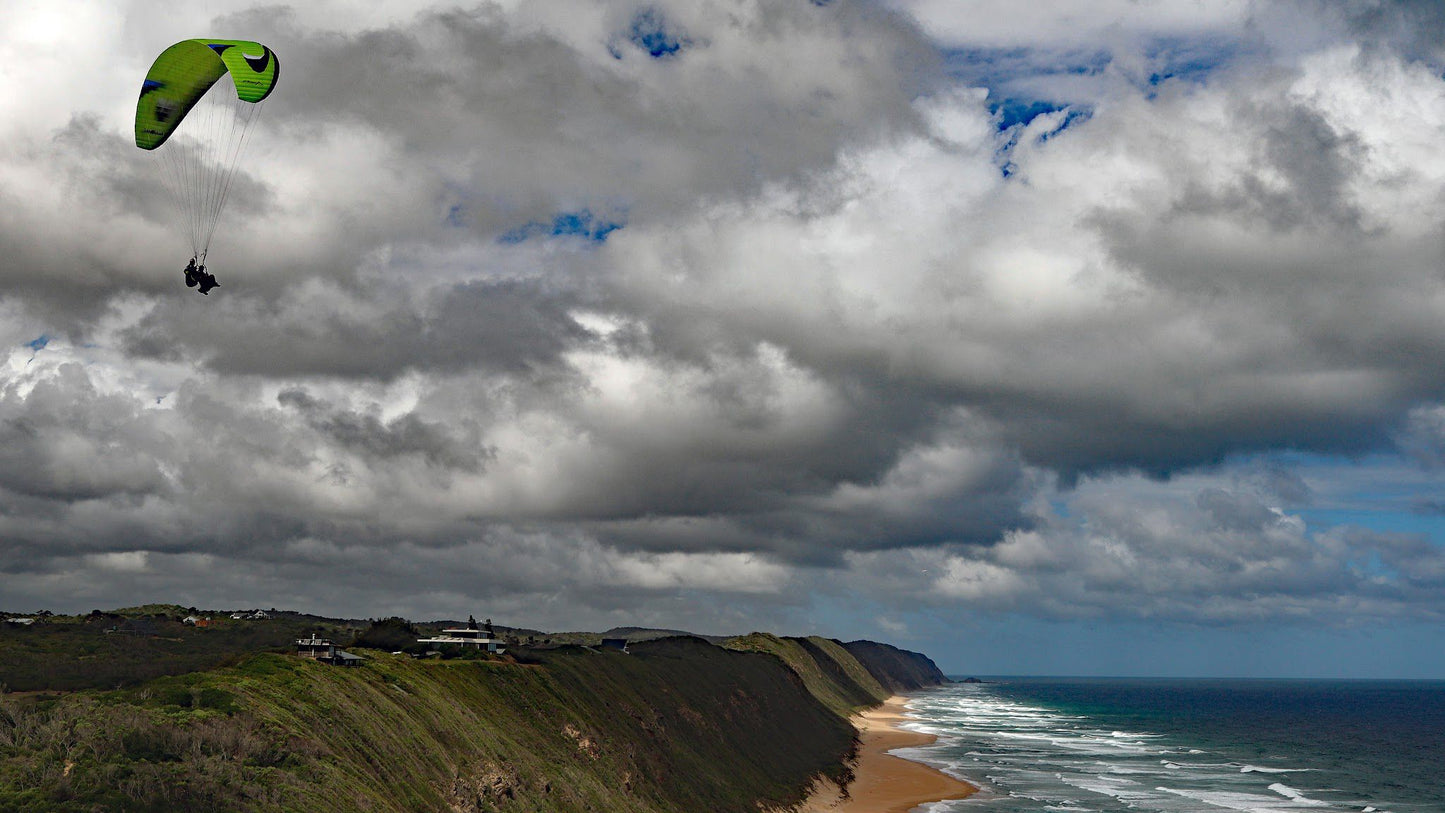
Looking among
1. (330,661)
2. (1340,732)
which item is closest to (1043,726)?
(1340,732)

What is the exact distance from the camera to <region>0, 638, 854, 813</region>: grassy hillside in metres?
29.7

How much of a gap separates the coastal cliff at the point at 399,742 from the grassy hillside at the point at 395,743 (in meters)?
0.08

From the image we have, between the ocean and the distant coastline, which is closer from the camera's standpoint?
the distant coastline

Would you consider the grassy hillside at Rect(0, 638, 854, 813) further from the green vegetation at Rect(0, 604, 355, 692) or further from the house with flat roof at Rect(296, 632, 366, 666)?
the green vegetation at Rect(0, 604, 355, 692)

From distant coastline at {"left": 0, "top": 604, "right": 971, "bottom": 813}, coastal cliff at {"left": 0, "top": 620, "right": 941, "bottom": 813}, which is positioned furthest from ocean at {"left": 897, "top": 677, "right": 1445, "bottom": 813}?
coastal cliff at {"left": 0, "top": 620, "right": 941, "bottom": 813}

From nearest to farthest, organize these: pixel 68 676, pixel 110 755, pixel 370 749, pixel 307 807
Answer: pixel 110 755
pixel 307 807
pixel 370 749
pixel 68 676

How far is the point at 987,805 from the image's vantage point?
87.0 meters

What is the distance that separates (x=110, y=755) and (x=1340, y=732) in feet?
714

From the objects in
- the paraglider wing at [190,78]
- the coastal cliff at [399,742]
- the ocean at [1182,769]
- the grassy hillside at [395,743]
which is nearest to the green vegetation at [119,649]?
the coastal cliff at [399,742]

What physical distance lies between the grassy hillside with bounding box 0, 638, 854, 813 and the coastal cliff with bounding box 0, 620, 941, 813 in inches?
3.2

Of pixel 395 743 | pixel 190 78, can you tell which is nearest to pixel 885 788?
pixel 395 743

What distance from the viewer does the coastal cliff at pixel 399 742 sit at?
29703 millimetres

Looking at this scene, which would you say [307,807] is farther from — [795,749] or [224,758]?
[795,749]

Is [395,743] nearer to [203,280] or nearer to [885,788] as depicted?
[203,280]
